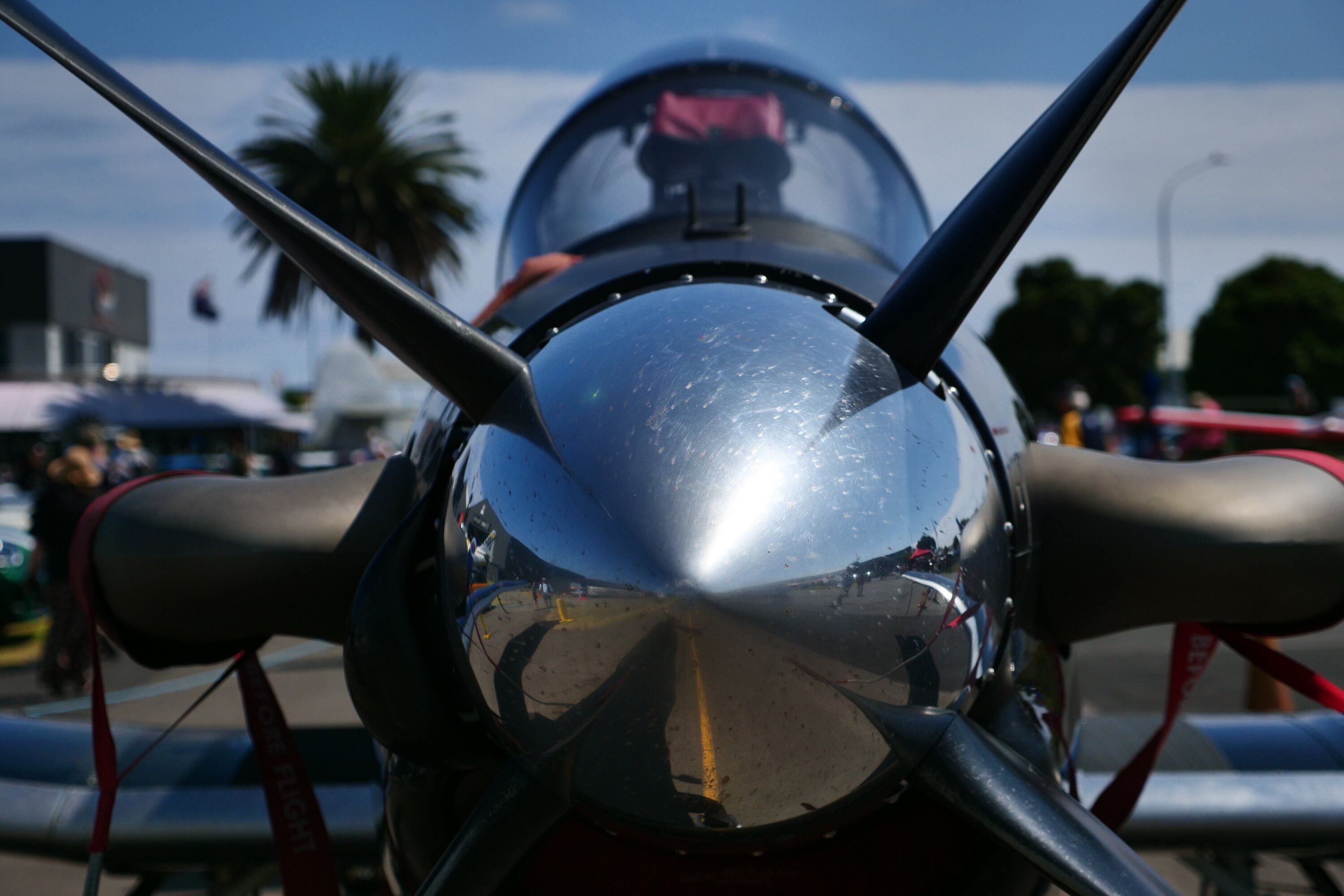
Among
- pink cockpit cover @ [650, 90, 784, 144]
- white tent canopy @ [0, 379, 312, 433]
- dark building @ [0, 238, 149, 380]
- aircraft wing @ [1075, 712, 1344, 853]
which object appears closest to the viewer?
aircraft wing @ [1075, 712, 1344, 853]

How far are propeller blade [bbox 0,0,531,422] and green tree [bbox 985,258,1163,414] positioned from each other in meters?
56.3

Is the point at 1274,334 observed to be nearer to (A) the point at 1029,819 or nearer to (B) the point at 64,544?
(B) the point at 64,544

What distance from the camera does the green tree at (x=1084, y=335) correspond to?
55.3 meters

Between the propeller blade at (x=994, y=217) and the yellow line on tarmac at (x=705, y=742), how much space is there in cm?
52

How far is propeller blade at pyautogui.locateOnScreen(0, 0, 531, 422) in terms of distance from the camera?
54.6 inches

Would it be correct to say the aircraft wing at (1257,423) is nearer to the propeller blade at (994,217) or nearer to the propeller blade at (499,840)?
the propeller blade at (994,217)

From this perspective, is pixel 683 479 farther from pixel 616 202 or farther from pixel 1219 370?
pixel 1219 370

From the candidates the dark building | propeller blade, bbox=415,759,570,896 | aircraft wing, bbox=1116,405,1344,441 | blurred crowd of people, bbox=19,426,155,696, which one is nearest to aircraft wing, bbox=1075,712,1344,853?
propeller blade, bbox=415,759,570,896

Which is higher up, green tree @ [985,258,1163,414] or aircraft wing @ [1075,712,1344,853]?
aircraft wing @ [1075,712,1344,853]

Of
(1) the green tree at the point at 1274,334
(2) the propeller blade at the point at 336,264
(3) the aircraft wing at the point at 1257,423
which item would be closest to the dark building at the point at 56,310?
(3) the aircraft wing at the point at 1257,423

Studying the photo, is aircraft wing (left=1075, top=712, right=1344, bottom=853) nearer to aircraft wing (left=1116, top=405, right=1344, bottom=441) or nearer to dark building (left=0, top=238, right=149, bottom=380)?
aircraft wing (left=1116, top=405, right=1344, bottom=441)

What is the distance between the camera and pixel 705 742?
1.11m

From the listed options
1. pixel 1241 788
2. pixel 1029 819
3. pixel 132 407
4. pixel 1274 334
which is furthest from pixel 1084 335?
pixel 1029 819

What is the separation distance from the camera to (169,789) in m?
2.54
